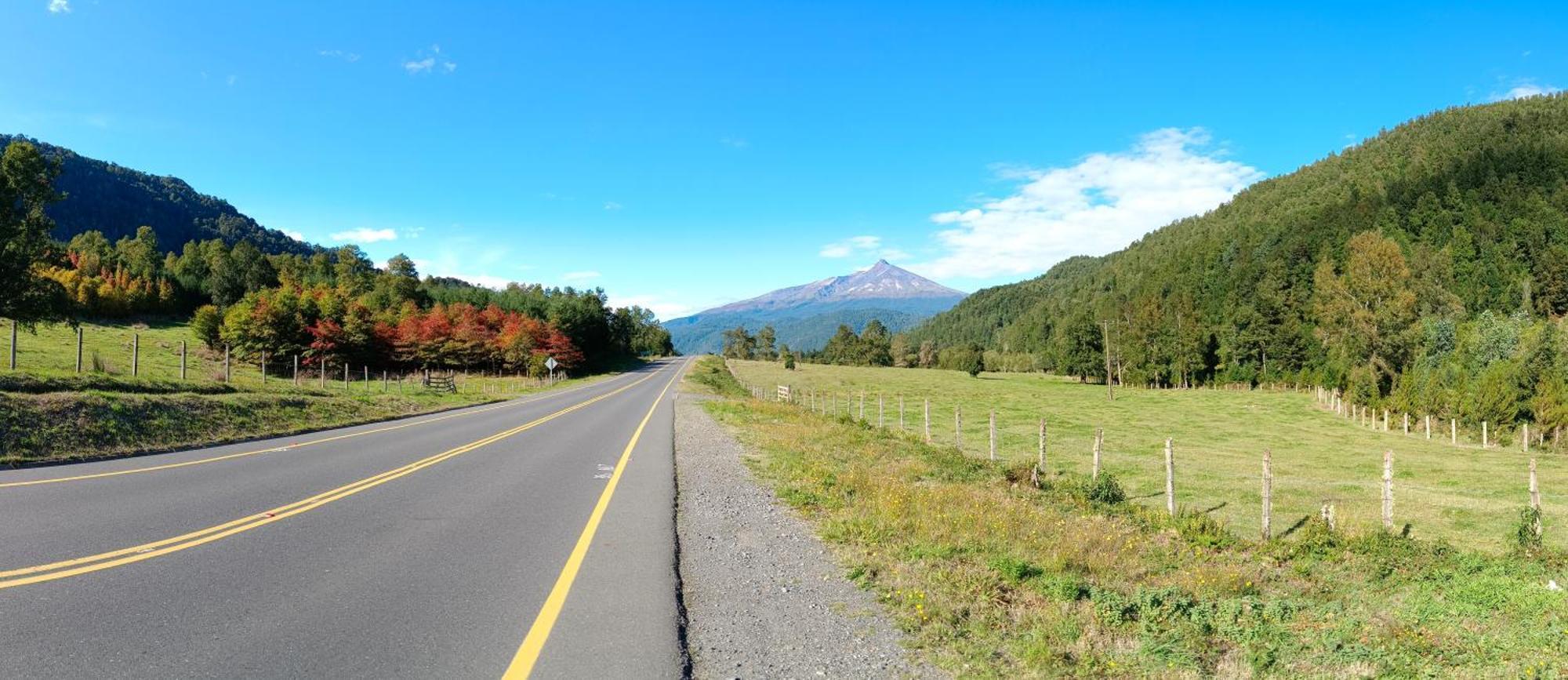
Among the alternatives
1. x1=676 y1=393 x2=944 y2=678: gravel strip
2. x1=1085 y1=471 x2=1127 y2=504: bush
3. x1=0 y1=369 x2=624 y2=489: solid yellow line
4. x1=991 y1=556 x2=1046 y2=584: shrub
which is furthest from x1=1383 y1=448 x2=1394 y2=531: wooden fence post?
x1=0 y1=369 x2=624 y2=489: solid yellow line

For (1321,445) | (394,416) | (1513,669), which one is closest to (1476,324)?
(1321,445)

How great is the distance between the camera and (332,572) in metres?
6.41

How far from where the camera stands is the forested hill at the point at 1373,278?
2648 inches

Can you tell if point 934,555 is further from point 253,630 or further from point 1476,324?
point 1476,324

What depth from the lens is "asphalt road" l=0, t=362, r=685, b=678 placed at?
14.9 ft

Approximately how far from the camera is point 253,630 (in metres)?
4.92

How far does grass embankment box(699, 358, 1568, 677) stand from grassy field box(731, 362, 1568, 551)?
2813 mm

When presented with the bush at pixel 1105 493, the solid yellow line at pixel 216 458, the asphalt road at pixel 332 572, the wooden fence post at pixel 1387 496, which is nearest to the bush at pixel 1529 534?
the wooden fence post at pixel 1387 496

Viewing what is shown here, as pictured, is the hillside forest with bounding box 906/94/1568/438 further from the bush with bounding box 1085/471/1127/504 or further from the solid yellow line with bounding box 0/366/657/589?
the solid yellow line with bounding box 0/366/657/589

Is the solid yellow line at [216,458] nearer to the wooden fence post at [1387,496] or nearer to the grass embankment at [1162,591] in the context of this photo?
the grass embankment at [1162,591]

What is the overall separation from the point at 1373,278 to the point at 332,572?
89.3 meters

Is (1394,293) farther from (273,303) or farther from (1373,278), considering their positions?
(273,303)

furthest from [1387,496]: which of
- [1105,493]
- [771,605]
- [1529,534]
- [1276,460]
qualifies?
[1276,460]

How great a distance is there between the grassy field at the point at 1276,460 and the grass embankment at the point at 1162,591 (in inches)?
111
